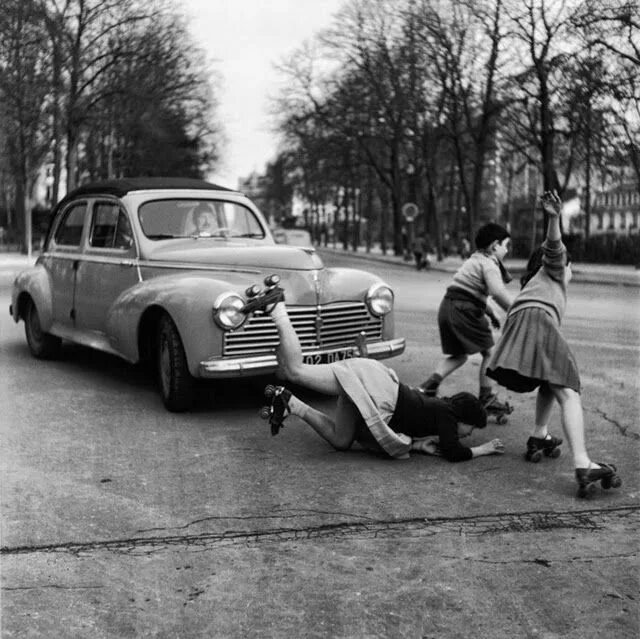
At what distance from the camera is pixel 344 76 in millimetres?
45438

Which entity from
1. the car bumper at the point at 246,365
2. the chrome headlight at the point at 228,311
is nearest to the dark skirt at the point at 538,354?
the car bumper at the point at 246,365

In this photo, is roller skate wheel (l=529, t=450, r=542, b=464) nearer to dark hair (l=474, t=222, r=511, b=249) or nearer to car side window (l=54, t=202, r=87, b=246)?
dark hair (l=474, t=222, r=511, b=249)

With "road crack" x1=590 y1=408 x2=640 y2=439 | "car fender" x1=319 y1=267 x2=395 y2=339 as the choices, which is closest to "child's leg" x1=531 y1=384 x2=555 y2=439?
"road crack" x1=590 y1=408 x2=640 y2=439

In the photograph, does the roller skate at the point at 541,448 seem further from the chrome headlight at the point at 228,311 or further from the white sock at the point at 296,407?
the chrome headlight at the point at 228,311

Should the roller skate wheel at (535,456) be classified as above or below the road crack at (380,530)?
above

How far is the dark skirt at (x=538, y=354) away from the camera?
18.2 ft

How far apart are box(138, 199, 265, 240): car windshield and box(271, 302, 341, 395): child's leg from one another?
110 inches

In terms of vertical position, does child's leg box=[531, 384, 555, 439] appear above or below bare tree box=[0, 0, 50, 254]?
below

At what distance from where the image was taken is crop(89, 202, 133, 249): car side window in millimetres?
8719

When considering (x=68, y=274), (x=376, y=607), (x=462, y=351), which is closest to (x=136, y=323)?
(x=68, y=274)

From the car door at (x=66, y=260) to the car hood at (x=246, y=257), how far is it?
1.47 metres

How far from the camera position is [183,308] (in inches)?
283

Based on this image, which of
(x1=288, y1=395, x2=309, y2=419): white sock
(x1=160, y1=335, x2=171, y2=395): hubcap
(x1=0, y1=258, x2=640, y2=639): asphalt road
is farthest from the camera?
(x1=160, y1=335, x2=171, y2=395): hubcap

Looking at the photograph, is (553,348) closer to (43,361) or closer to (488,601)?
(488,601)
